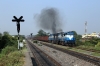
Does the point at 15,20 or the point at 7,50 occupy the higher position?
the point at 15,20

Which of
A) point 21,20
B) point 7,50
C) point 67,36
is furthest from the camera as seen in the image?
point 67,36

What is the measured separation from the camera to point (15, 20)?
23.6 m

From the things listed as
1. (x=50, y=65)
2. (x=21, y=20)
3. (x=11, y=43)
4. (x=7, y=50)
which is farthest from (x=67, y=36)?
(x=50, y=65)

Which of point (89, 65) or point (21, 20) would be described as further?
point (21, 20)

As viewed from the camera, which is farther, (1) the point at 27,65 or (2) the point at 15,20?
(2) the point at 15,20

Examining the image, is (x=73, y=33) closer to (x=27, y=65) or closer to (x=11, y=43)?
(x=11, y=43)

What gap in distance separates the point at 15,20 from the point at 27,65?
9463mm

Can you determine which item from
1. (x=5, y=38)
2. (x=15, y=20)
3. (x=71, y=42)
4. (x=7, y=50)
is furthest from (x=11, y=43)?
(x=15, y=20)

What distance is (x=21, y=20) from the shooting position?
23609 mm

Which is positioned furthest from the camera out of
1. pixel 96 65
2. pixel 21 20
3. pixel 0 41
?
pixel 0 41

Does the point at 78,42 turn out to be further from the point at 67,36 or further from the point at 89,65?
the point at 89,65

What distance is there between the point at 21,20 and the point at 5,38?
→ 15538 millimetres

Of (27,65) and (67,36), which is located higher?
(67,36)

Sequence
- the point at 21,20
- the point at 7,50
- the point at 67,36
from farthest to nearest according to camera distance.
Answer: the point at 67,36
the point at 7,50
the point at 21,20
